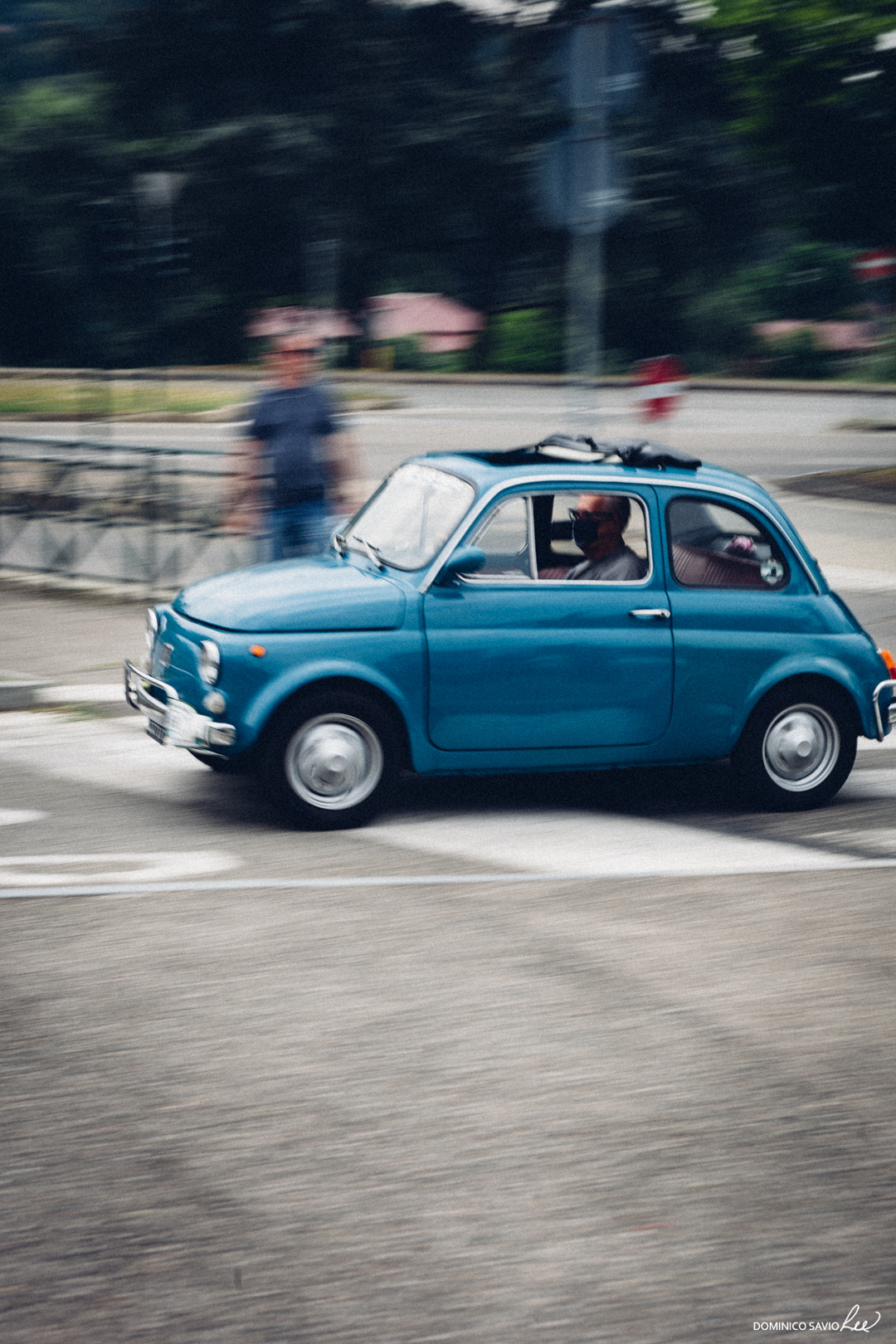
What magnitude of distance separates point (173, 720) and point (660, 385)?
5.77 metres

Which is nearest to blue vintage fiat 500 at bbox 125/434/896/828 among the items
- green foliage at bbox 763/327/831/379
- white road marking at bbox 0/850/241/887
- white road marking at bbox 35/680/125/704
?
white road marking at bbox 0/850/241/887

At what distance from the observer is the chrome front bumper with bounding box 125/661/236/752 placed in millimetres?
6773

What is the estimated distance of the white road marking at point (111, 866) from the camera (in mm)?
6285

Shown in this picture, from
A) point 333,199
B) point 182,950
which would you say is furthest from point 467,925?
point 333,199

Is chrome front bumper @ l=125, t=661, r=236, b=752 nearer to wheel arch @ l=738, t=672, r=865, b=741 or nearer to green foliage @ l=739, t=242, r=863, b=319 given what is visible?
wheel arch @ l=738, t=672, r=865, b=741

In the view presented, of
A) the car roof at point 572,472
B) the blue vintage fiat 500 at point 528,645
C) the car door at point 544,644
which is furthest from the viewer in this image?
the car roof at point 572,472

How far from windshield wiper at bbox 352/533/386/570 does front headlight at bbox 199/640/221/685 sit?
88 cm

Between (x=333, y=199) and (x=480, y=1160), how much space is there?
45.8m

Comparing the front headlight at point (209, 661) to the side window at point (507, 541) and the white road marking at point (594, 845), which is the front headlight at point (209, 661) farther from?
the side window at point (507, 541)

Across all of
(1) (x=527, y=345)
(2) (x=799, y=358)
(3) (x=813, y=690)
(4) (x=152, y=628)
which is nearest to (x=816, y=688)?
(3) (x=813, y=690)

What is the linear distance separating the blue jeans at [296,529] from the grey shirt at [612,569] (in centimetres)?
271

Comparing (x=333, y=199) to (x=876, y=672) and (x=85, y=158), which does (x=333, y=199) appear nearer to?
(x=85, y=158)
